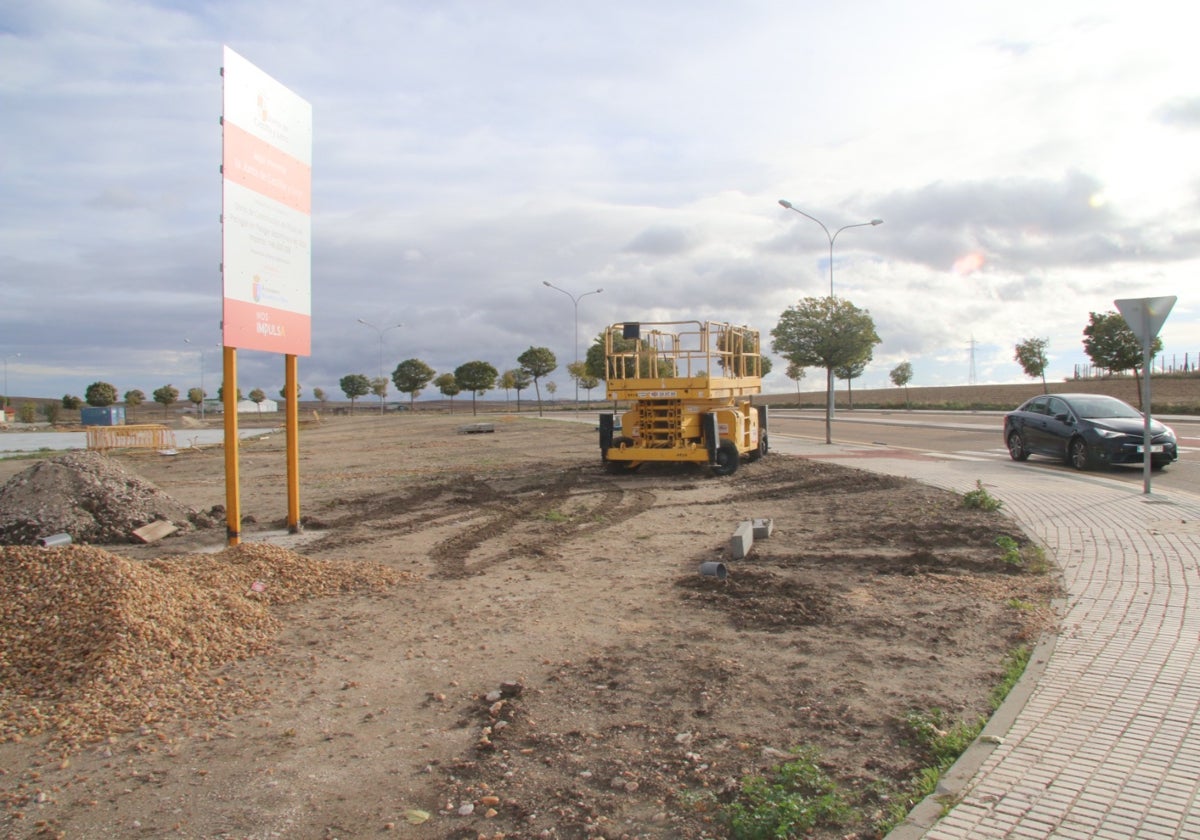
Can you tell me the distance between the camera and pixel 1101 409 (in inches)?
627

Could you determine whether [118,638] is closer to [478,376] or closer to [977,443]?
[977,443]

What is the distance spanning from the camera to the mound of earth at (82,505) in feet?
32.0

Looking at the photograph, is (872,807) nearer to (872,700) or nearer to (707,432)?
(872,700)

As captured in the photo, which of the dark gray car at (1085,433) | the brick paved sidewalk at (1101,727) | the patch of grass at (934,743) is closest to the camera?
the brick paved sidewalk at (1101,727)

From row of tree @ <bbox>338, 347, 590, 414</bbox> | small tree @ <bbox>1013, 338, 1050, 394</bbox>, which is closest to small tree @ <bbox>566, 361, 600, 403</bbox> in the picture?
row of tree @ <bbox>338, 347, 590, 414</bbox>

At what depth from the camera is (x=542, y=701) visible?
4398 mm

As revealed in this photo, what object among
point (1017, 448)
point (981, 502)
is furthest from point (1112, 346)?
point (981, 502)

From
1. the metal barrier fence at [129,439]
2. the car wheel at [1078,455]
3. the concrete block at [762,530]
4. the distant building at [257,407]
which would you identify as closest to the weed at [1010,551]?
the concrete block at [762,530]

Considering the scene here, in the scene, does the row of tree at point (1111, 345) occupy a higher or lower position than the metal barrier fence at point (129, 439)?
higher

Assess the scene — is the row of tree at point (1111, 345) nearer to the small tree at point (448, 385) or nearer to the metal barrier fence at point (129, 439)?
the metal barrier fence at point (129, 439)

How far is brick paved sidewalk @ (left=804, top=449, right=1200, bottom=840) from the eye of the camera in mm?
3012

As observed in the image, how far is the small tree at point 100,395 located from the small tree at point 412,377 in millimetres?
35933

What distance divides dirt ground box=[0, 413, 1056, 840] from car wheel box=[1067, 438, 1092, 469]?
23.8ft

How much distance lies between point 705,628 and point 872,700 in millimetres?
1525
